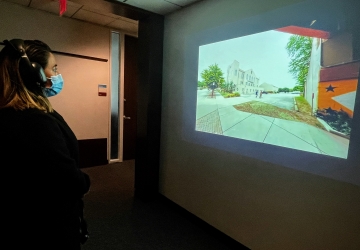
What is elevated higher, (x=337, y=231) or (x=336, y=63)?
(x=336, y=63)

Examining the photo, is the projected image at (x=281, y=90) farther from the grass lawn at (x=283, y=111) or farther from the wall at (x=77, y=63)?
the wall at (x=77, y=63)

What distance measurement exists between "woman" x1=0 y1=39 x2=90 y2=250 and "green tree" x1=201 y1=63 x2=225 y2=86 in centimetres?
154

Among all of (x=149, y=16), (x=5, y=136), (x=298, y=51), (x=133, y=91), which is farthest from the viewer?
(x=133, y=91)

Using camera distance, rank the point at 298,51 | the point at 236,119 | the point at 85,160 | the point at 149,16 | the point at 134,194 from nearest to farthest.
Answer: the point at 298,51 < the point at 236,119 < the point at 149,16 < the point at 134,194 < the point at 85,160

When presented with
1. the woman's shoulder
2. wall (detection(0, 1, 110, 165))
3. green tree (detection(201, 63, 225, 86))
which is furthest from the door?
the woman's shoulder

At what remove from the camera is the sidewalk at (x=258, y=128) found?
143 cm

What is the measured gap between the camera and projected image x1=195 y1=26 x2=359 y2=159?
1385 millimetres

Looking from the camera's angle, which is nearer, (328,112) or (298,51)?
(328,112)

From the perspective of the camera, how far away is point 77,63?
375 cm

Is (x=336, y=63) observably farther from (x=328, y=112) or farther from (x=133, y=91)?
(x=133, y=91)

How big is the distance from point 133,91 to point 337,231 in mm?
3881

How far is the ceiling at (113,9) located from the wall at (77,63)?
13cm

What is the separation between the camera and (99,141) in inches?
162

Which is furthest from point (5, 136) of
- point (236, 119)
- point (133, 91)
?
point (133, 91)
